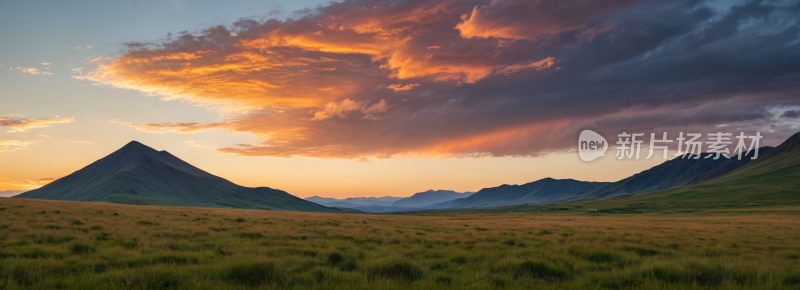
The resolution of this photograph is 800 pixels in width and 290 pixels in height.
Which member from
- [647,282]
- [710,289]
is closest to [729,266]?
[710,289]

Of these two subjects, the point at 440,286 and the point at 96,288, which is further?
the point at 440,286

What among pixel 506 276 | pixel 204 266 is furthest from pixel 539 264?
pixel 204 266

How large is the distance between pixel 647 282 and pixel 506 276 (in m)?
3.99

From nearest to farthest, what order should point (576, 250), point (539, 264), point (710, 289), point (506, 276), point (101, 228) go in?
point (710, 289), point (506, 276), point (539, 264), point (576, 250), point (101, 228)

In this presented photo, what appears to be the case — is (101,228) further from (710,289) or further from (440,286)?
(710,289)

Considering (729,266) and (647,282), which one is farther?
(729,266)

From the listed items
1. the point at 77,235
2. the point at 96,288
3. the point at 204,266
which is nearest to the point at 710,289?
the point at 204,266

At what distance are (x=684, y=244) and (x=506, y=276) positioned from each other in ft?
64.2

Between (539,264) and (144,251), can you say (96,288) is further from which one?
(539,264)

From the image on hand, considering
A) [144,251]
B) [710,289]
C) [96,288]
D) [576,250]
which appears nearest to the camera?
[96,288]

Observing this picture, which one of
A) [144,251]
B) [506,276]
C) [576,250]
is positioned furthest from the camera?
[576,250]

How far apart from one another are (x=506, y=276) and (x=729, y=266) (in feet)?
27.3

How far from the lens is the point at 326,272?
12164 mm

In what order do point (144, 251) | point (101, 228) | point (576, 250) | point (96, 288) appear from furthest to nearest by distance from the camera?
point (101, 228)
point (576, 250)
point (144, 251)
point (96, 288)
